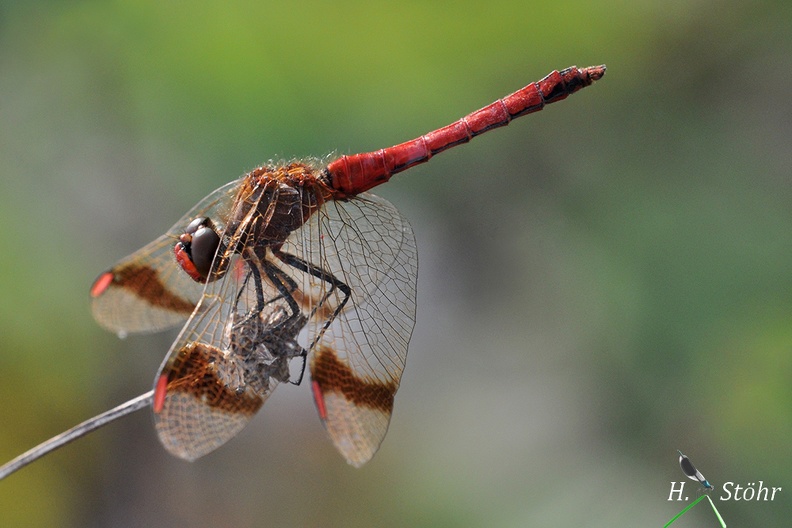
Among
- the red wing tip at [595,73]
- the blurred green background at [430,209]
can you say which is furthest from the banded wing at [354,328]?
the blurred green background at [430,209]

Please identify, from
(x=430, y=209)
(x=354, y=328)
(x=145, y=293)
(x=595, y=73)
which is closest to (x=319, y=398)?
(x=354, y=328)

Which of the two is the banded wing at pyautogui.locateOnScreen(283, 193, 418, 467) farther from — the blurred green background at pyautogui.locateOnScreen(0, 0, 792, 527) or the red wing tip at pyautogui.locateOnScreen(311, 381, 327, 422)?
the blurred green background at pyautogui.locateOnScreen(0, 0, 792, 527)

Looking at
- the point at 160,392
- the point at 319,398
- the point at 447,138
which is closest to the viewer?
the point at 160,392

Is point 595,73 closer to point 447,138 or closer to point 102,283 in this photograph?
point 447,138

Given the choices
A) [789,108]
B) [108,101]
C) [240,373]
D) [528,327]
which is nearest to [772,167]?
[789,108]

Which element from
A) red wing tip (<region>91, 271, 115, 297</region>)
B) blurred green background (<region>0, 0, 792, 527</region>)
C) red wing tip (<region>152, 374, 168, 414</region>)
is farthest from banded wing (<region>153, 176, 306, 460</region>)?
blurred green background (<region>0, 0, 792, 527</region>)

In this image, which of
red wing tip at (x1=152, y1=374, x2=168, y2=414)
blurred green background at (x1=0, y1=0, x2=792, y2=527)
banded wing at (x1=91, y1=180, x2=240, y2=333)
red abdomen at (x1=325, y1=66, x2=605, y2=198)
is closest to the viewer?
red wing tip at (x1=152, y1=374, x2=168, y2=414)

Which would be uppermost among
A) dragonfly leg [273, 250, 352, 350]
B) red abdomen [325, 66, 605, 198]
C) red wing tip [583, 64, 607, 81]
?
red abdomen [325, 66, 605, 198]
